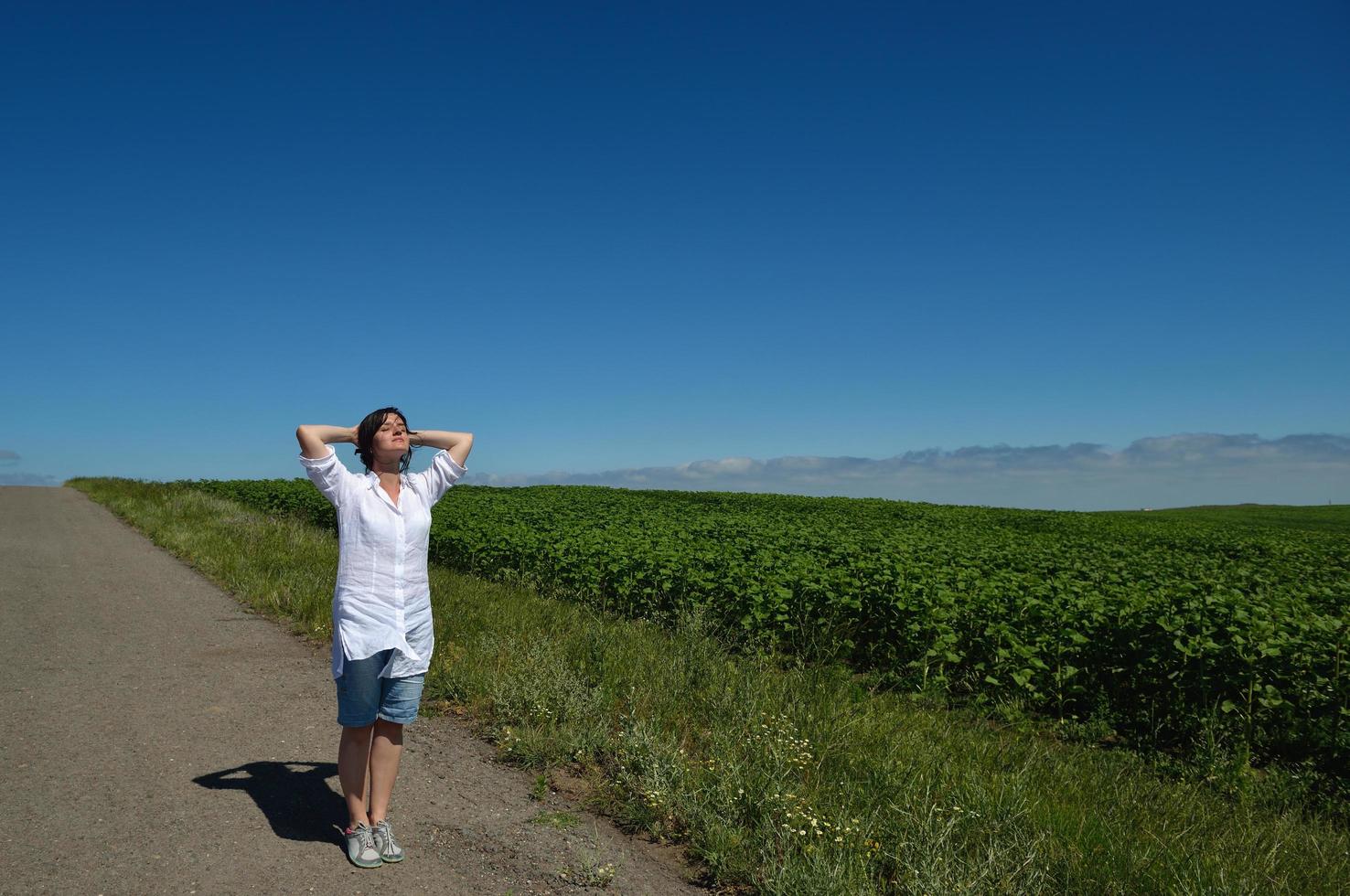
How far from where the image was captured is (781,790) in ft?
14.6

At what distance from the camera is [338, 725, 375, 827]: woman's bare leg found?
4.05 m

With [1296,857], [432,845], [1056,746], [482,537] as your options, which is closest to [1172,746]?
[1056,746]

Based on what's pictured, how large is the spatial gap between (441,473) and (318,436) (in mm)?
694

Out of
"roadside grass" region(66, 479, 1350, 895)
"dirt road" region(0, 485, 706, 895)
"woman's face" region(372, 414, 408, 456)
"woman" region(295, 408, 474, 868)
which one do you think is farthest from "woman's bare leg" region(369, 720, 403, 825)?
"woman's face" region(372, 414, 408, 456)

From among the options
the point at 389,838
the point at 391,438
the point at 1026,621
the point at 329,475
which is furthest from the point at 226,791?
the point at 1026,621

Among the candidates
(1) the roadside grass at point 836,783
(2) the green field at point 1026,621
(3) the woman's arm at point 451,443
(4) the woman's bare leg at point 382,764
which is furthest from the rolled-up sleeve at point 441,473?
(2) the green field at point 1026,621

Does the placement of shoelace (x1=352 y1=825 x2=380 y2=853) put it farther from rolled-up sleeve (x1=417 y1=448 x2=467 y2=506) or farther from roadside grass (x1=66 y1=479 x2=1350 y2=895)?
rolled-up sleeve (x1=417 y1=448 x2=467 y2=506)

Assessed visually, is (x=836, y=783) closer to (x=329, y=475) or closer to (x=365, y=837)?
(x=365, y=837)

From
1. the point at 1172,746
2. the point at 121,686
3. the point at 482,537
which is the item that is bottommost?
the point at 1172,746

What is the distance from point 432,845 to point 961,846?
107 inches

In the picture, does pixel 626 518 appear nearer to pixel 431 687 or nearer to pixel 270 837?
pixel 431 687

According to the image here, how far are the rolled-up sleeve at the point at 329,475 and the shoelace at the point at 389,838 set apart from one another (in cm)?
169

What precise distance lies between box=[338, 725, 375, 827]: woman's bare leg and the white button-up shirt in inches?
13.3

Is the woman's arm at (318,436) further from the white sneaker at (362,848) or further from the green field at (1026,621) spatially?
the green field at (1026,621)
